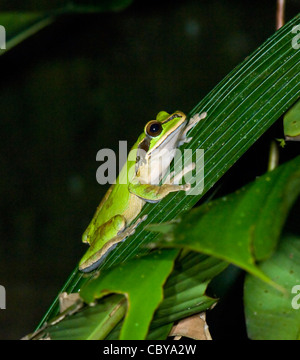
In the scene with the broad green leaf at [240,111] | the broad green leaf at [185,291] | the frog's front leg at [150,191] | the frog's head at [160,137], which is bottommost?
the broad green leaf at [185,291]

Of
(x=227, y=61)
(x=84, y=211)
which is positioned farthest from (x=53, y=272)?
(x=227, y=61)

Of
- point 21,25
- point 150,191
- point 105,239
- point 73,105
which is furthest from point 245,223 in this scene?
point 73,105

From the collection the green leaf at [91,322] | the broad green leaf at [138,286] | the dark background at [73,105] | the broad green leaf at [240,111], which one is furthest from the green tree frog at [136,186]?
the dark background at [73,105]

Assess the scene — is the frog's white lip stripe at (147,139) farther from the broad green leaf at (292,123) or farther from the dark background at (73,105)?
the dark background at (73,105)

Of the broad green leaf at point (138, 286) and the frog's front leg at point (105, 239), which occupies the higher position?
the frog's front leg at point (105, 239)

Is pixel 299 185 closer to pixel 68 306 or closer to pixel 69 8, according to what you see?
pixel 68 306

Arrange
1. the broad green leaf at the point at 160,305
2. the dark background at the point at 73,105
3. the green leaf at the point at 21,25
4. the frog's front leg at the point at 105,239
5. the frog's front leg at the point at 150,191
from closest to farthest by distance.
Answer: the broad green leaf at the point at 160,305 → the green leaf at the point at 21,25 → the frog's front leg at the point at 150,191 → the frog's front leg at the point at 105,239 → the dark background at the point at 73,105

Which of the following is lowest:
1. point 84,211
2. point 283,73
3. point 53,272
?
point 283,73

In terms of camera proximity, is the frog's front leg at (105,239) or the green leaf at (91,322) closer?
the green leaf at (91,322)
